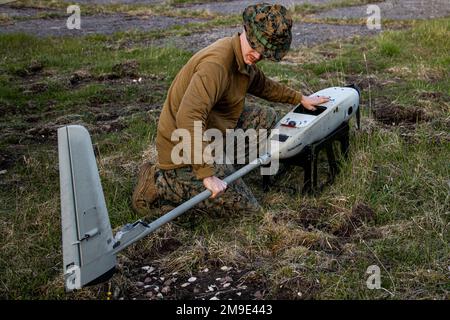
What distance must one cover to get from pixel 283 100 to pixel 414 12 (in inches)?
370

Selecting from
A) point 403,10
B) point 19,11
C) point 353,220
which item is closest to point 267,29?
point 353,220

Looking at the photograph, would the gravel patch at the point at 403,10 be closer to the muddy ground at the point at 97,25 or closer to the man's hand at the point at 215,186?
the muddy ground at the point at 97,25

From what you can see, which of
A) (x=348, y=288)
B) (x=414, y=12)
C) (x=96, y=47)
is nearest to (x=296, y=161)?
(x=348, y=288)

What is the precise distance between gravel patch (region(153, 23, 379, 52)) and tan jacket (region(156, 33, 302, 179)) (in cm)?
542

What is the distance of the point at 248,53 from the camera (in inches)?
163

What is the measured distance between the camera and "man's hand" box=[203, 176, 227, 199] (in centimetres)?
382

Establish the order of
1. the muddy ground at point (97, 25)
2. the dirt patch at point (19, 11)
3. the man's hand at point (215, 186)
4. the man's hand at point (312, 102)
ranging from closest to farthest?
the man's hand at point (215, 186), the man's hand at point (312, 102), the muddy ground at point (97, 25), the dirt patch at point (19, 11)

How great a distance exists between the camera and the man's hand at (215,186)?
3.82 metres

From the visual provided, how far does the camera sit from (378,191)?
4.70m

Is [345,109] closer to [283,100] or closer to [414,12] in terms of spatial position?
[283,100]

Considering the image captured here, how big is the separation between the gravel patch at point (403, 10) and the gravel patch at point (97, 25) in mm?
3425

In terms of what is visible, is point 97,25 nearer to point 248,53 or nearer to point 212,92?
point 248,53

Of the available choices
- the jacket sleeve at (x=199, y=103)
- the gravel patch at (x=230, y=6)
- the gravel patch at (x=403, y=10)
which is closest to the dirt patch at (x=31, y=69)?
the jacket sleeve at (x=199, y=103)
